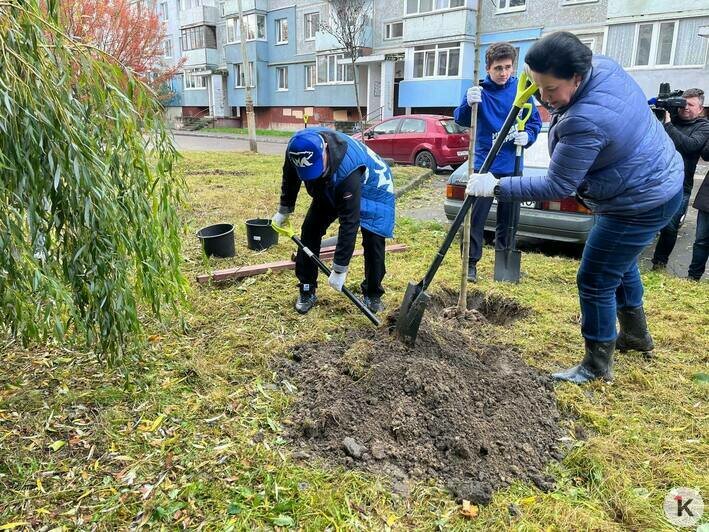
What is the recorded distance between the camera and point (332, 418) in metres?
2.73

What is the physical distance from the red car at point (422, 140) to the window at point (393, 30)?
13.4 metres

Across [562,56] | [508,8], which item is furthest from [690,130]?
[508,8]

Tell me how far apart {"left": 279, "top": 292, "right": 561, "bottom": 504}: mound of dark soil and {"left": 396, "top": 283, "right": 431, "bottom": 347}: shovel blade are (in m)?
0.07

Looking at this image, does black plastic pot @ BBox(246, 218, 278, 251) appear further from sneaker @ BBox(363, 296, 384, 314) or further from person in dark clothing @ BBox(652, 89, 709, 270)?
person in dark clothing @ BBox(652, 89, 709, 270)

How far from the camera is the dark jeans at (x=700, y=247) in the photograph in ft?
16.3

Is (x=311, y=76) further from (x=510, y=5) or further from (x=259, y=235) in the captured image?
(x=259, y=235)

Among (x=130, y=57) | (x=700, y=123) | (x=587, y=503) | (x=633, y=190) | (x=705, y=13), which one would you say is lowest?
(x=587, y=503)

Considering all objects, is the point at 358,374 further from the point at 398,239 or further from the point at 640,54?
A: the point at 640,54

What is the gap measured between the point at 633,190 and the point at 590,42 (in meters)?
20.6

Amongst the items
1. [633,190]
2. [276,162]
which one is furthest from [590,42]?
[633,190]

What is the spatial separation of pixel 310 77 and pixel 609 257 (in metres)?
30.1

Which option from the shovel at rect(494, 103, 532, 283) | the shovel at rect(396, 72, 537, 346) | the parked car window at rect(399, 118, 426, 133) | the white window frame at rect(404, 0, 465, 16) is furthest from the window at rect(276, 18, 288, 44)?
the shovel at rect(396, 72, 537, 346)

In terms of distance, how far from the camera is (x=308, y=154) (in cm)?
336

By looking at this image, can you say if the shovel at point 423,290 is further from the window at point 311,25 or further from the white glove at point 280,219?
the window at point 311,25
